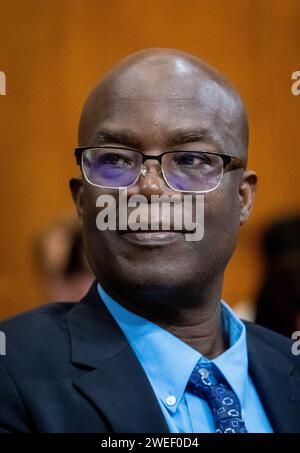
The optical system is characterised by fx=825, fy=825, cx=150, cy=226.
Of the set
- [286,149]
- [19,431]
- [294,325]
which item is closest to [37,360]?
[19,431]

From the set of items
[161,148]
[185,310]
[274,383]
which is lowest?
[274,383]

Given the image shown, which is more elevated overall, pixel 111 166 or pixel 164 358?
pixel 111 166

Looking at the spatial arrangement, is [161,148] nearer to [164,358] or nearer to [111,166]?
[111,166]

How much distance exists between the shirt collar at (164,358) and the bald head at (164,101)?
0.24 metres

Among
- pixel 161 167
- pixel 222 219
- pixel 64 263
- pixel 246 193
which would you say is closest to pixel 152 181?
pixel 161 167

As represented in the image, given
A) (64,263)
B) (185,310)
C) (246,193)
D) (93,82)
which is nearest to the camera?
(185,310)

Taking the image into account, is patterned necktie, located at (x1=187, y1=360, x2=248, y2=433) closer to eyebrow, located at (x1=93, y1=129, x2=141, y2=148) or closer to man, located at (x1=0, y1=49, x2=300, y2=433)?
man, located at (x1=0, y1=49, x2=300, y2=433)

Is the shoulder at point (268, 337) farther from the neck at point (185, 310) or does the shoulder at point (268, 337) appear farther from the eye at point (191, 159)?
the eye at point (191, 159)

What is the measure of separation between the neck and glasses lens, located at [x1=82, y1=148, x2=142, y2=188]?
0.48ft

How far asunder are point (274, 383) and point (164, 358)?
187 millimetres

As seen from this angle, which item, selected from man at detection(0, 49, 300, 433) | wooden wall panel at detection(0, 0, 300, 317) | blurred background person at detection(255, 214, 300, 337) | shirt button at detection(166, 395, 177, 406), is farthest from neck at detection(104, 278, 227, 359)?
wooden wall panel at detection(0, 0, 300, 317)

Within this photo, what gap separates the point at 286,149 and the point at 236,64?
0.31 meters

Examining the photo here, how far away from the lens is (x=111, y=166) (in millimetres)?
1113
